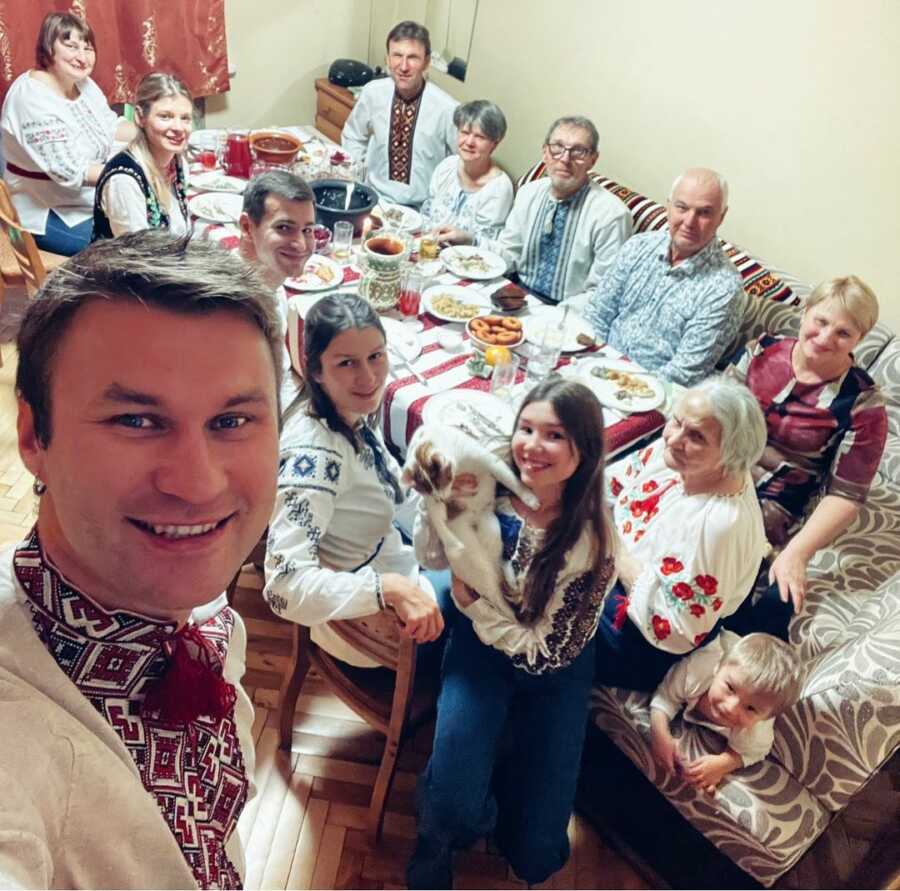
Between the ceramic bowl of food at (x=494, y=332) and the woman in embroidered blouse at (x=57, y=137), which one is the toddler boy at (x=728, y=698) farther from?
the woman in embroidered blouse at (x=57, y=137)

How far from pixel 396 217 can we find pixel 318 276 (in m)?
0.59

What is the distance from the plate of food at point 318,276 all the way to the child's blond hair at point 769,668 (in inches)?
62.3

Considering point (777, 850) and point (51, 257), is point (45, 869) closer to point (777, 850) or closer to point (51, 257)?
point (777, 850)

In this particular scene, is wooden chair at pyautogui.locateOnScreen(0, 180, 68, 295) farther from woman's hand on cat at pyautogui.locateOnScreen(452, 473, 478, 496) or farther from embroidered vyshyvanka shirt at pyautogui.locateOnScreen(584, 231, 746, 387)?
embroidered vyshyvanka shirt at pyautogui.locateOnScreen(584, 231, 746, 387)

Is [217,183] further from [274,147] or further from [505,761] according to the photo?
[505,761]

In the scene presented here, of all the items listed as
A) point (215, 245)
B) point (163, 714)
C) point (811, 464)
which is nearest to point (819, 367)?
point (811, 464)

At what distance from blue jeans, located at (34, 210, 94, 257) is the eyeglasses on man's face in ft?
6.26

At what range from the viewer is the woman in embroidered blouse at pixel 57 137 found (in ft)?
9.45

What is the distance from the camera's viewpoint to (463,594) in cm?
163

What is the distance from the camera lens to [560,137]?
2.80m

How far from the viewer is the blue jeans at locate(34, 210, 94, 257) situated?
9.98ft

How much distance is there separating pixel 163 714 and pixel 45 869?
0.19 m

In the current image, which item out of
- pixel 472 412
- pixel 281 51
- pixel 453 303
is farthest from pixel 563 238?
pixel 281 51

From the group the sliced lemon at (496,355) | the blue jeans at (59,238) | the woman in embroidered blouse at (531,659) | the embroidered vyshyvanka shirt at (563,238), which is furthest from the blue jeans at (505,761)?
the blue jeans at (59,238)
